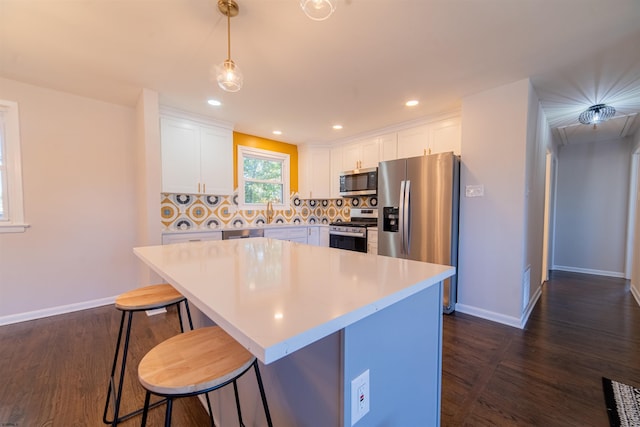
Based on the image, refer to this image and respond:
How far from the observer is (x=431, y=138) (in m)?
3.37

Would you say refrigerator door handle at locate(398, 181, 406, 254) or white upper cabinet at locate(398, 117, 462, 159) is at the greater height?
white upper cabinet at locate(398, 117, 462, 159)

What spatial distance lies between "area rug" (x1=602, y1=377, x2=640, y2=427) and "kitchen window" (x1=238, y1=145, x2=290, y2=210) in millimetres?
4170

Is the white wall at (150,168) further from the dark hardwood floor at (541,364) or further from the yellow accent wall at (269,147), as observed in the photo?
the dark hardwood floor at (541,364)

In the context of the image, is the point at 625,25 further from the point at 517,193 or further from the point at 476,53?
the point at 517,193

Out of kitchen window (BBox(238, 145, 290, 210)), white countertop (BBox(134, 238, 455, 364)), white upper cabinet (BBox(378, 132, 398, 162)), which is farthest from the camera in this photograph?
kitchen window (BBox(238, 145, 290, 210))

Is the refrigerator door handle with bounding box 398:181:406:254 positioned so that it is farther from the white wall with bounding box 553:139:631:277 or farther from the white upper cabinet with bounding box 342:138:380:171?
the white wall with bounding box 553:139:631:277

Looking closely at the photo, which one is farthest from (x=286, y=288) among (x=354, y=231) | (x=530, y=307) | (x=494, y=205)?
(x=530, y=307)

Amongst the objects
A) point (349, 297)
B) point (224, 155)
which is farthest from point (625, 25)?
point (224, 155)

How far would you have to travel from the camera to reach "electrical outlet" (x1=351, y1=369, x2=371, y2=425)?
73 centimetres

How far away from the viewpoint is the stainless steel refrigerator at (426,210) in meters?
2.74

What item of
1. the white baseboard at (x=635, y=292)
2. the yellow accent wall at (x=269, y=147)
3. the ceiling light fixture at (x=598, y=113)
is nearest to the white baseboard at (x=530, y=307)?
the white baseboard at (x=635, y=292)

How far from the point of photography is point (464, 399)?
1.58 m

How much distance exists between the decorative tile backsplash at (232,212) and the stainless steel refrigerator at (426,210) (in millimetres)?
1240

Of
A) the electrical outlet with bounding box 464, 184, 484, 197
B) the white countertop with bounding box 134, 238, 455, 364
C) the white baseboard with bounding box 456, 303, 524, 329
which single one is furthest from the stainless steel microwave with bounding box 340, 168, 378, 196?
the white countertop with bounding box 134, 238, 455, 364
